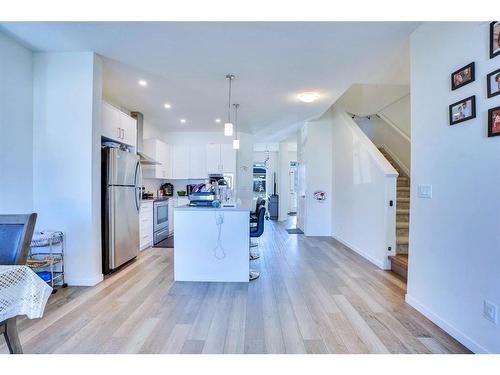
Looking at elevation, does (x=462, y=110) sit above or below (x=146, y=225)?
above

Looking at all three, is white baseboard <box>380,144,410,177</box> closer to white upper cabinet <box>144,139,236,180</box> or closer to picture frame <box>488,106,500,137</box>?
white upper cabinet <box>144,139,236,180</box>

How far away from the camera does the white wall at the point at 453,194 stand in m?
1.80

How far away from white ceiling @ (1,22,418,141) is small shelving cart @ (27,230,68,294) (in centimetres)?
212

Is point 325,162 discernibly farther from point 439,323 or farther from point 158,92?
point 439,323

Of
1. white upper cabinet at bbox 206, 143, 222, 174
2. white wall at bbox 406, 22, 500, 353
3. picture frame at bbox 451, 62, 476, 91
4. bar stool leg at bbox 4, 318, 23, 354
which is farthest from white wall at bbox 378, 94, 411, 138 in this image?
bar stool leg at bbox 4, 318, 23, 354

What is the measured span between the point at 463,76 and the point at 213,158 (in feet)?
17.7

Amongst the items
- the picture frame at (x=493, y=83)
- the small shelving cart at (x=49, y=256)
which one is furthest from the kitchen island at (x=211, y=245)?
the picture frame at (x=493, y=83)

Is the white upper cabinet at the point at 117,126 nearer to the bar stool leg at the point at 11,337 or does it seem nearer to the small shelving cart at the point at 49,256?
the small shelving cart at the point at 49,256

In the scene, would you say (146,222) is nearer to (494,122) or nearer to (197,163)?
(197,163)

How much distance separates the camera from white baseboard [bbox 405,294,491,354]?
72.8 inches

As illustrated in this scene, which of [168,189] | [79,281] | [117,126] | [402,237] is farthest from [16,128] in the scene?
[402,237]

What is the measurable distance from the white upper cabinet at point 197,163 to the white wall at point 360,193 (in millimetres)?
3156

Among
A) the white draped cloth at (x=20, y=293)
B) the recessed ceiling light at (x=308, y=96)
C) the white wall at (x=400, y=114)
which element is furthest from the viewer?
the white wall at (x=400, y=114)

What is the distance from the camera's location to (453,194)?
2105 millimetres
